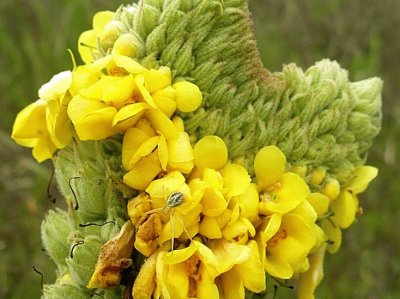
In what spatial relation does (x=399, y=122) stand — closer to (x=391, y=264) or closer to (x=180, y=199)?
(x=391, y=264)

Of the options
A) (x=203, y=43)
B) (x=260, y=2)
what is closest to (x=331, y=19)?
(x=260, y=2)

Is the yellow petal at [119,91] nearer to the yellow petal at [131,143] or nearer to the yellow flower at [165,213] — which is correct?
the yellow petal at [131,143]

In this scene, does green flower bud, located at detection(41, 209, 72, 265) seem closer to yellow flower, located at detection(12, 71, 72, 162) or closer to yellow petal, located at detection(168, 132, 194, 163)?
yellow flower, located at detection(12, 71, 72, 162)

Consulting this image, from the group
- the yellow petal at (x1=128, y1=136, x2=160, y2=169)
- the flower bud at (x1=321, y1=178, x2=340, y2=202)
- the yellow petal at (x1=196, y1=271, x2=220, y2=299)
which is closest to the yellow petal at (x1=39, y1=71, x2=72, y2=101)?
the yellow petal at (x1=128, y1=136, x2=160, y2=169)

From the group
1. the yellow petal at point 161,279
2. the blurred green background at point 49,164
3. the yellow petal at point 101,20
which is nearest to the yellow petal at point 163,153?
the yellow petal at point 161,279

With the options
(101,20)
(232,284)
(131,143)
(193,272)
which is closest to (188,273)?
(193,272)
